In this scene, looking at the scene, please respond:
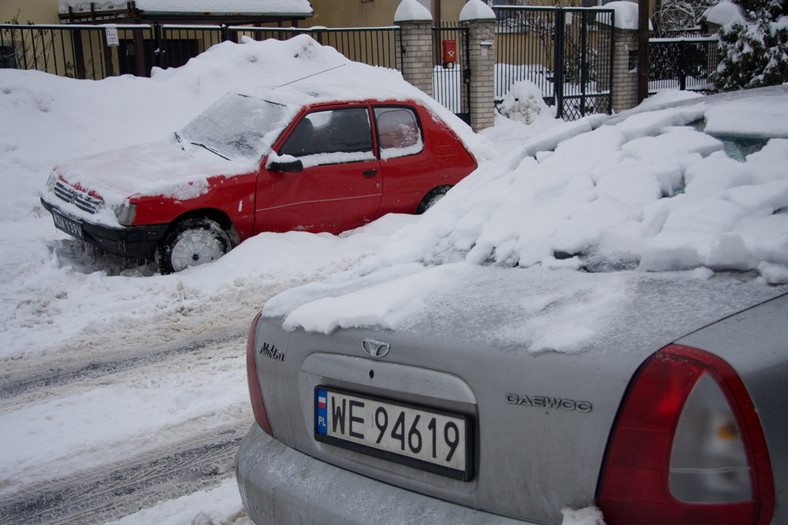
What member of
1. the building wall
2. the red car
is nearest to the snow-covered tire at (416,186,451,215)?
the red car

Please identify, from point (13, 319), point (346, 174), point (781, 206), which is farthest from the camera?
point (346, 174)

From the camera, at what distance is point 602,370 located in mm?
1722

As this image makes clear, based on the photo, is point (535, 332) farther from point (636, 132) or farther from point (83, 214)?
point (83, 214)

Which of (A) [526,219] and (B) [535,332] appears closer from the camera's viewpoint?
(B) [535,332]

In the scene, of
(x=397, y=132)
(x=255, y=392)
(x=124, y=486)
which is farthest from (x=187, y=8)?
(x=255, y=392)

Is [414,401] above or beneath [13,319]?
above

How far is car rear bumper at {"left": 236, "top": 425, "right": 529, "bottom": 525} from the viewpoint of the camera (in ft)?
6.45

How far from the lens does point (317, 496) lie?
2.20 meters

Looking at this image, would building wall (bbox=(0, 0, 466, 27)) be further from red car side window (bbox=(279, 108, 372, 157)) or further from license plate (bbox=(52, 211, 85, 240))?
license plate (bbox=(52, 211, 85, 240))

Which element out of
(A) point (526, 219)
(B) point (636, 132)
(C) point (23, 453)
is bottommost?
(C) point (23, 453)

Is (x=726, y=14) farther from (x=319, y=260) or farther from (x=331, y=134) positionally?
(x=319, y=260)

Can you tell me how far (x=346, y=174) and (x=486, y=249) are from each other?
5.12m

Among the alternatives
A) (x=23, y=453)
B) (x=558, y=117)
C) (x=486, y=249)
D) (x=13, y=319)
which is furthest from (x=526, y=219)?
(x=558, y=117)

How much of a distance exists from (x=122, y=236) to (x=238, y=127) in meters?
1.81
